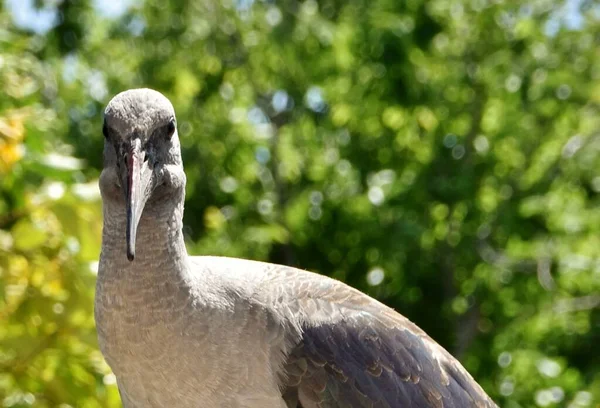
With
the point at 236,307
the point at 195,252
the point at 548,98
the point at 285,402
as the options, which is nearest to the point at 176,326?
the point at 236,307

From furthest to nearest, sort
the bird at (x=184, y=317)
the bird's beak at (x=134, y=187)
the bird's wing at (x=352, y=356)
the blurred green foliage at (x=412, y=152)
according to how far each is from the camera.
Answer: the blurred green foliage at (x=412, y=152) < the bird's wing at (x=352, y=356) < the bird at (x=184, y=317) < the bird's beak at (x=134, y=187)

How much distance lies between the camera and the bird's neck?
3.07 m

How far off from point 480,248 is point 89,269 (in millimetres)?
5898

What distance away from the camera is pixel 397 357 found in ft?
11.5

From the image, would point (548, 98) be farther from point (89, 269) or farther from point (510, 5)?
point (89, 269)

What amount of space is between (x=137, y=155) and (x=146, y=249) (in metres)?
0.33

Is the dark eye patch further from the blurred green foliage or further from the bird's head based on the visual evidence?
the blurred green foliage

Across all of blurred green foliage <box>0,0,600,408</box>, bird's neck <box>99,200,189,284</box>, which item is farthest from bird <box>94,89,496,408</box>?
blurred green foliage <box>0,0,600,408</box>

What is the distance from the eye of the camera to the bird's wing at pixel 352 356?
3307 mm

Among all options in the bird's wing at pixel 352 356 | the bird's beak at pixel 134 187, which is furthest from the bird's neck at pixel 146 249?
the bird's wing at pixel 352 356

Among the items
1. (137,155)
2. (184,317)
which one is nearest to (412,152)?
(184,317)

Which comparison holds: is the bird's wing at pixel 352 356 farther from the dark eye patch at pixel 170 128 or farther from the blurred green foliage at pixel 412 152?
the blurred green foliage at pixel 412 152

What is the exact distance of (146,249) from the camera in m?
3.08

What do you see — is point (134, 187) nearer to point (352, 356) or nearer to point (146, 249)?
point (146, 249)
